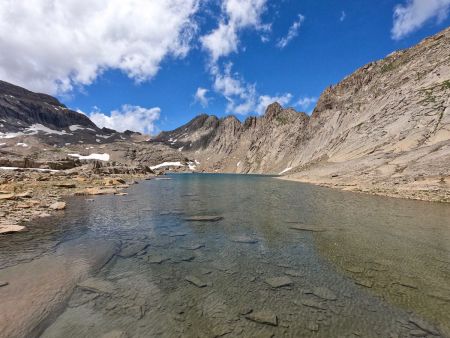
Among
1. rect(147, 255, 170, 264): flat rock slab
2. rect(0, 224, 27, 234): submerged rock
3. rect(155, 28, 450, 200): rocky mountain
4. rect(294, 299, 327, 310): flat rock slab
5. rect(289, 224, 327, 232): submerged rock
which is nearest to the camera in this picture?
rect(294, 299, 327, 310): flat rock slab

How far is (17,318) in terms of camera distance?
822cm

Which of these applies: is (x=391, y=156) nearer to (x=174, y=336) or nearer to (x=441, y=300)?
(x=441, y=300)

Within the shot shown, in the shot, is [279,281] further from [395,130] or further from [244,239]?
[395,130]

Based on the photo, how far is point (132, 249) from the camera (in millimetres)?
15641

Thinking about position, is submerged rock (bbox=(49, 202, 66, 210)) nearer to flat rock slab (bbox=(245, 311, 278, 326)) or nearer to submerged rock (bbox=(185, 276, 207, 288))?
submerged rock (bbox=(185, 276, 207, 288))

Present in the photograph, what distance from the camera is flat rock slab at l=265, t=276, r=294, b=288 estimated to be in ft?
36.8

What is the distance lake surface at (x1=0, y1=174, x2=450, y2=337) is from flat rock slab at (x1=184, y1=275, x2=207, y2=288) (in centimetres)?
9

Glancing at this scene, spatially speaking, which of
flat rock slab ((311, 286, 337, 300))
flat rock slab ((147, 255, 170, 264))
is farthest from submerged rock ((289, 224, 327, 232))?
flat rock slab ((147, 255, 170, 264))

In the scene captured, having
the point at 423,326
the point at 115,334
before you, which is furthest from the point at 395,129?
the point at 115,334

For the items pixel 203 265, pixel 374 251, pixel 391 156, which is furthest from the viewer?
pixel 391 156

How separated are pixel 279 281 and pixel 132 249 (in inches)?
359

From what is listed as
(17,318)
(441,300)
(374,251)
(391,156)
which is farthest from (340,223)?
(391,156)

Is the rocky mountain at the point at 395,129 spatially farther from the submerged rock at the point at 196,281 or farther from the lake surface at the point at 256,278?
the submerged rock at the point at 196,281

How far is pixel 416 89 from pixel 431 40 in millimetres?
28072
